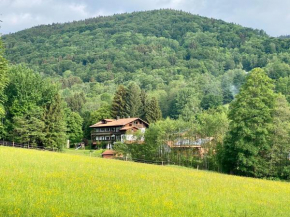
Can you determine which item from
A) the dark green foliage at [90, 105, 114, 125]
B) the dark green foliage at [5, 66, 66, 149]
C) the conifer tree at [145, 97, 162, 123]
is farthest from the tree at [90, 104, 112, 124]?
the dark green foliage at [5, 66, 66, 149]

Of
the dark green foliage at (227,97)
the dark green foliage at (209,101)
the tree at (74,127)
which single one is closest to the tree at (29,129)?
the tree at (74,127)

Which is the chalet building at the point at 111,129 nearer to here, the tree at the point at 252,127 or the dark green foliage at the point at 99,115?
the dark green foliage at the point at 99,115

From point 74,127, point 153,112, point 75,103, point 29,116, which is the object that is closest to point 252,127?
point 29,116

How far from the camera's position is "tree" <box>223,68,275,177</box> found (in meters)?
44.7

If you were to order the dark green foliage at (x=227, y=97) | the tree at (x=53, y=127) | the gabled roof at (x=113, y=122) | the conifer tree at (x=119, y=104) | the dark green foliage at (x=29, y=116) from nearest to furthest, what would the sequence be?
1. the dark green foliage at (x=29, y=116)
2. the tree at (x=53, y=127)
3. the gabled roof at (x=113, y=122)
4. the conifer tree at (x=119, y=104)
5. the dark green foliage at (x=227, y=97)

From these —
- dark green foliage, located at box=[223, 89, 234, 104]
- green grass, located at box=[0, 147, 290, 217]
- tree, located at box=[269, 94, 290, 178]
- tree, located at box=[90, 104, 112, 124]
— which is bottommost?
green grass, located at box=[0, 147, 290, 217]

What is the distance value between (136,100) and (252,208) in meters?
89.9

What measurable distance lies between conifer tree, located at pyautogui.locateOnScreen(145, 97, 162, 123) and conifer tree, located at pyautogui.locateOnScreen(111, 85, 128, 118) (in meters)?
8.40

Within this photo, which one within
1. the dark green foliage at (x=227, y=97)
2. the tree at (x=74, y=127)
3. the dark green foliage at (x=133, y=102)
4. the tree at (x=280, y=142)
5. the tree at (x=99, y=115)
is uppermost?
the dark green foliage at (x=227, y=97)

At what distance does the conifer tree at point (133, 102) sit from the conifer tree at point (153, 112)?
5940mm

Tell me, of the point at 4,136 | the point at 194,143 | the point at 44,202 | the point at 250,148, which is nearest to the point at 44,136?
the point at 4,136

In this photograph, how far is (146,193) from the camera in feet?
66.2

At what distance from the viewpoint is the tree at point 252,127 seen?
44719 millimetres

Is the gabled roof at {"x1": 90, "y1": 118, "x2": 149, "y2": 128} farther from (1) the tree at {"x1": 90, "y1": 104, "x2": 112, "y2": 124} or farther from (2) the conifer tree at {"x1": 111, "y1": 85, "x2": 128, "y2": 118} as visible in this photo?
(2) the conifer tree at {"x1": 111, "y1": 85, "x2": 128, "y2": 118}
